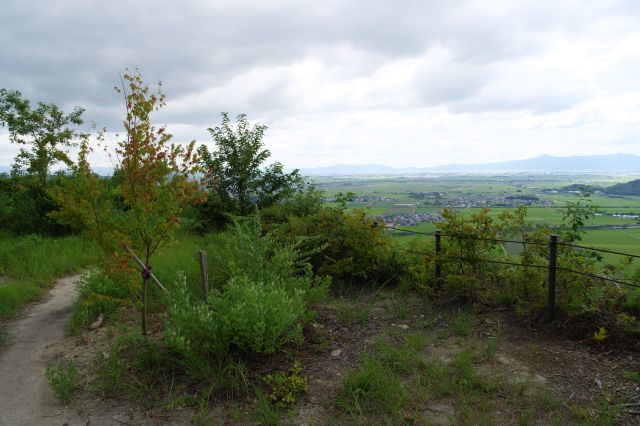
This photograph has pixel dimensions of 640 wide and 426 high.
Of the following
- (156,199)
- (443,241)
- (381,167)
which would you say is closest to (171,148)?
(156,199)

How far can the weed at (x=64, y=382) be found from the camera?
3658 millimetres

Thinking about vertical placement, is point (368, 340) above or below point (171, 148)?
below

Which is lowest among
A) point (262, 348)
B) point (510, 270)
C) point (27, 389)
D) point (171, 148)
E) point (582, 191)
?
point (27, 389)

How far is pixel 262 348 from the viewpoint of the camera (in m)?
3.95

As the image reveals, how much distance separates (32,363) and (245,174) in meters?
6.29

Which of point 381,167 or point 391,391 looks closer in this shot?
point 391,391

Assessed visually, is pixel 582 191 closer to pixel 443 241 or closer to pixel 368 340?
pixel 443 241

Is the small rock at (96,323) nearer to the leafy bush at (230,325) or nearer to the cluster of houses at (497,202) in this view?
the leafy bush at (230,325)

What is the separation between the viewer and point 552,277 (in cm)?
447

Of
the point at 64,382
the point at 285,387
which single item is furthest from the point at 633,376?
the point at 64,382

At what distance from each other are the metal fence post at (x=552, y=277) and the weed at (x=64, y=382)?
493 cm

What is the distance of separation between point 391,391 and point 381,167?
185m

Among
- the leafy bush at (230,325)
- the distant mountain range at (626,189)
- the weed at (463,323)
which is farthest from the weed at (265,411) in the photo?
the distant mountain range at (626,189)

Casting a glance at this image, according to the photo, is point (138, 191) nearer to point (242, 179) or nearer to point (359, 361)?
point (359, 361)
